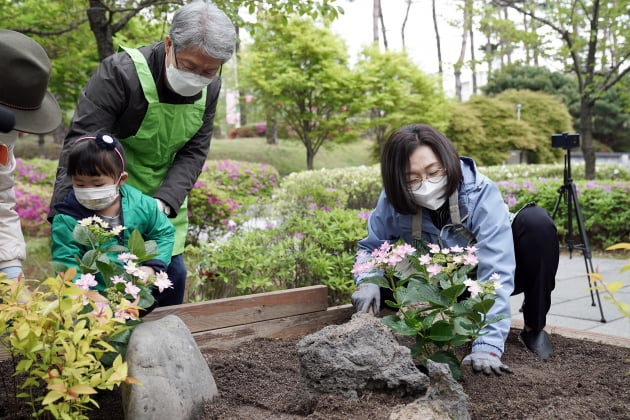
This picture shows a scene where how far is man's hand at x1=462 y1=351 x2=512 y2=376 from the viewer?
2.14 m

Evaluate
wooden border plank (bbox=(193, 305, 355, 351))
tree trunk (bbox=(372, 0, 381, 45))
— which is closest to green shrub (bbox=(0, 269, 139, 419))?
wooden border plank (bbox=(193, 305, 355, 351))

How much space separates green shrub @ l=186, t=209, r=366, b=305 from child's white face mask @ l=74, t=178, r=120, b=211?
123 centimetres

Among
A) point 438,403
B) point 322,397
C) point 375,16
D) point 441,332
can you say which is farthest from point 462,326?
point 375,16

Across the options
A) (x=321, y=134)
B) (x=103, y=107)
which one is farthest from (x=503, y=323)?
(x=321, y=134)

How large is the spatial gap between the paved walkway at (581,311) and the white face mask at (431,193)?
2.85ft

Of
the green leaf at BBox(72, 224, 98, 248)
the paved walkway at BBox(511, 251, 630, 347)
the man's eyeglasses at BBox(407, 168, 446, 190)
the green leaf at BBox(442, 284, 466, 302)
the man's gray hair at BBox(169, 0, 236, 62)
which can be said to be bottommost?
the paved walkway at BBox(511, 251, 630, 347)

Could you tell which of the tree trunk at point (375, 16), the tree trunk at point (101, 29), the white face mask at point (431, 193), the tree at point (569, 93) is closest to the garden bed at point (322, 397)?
the white face mask at point (431, 193)

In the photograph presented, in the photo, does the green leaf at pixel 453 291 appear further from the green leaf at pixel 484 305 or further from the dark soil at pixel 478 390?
the dark soil at pixel 478 390

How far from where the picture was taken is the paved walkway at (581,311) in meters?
2.87

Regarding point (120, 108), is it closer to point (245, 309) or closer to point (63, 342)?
point (245, 309)

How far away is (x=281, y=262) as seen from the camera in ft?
11.8

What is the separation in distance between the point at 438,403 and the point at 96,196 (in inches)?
54.7

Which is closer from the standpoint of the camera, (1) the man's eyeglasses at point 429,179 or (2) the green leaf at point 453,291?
(2) the green leaf at point 453,291

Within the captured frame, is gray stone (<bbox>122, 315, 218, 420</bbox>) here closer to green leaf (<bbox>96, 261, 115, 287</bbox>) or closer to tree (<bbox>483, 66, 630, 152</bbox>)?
green leaf (<bbox>96, 261, 115, 287</bbox>)
